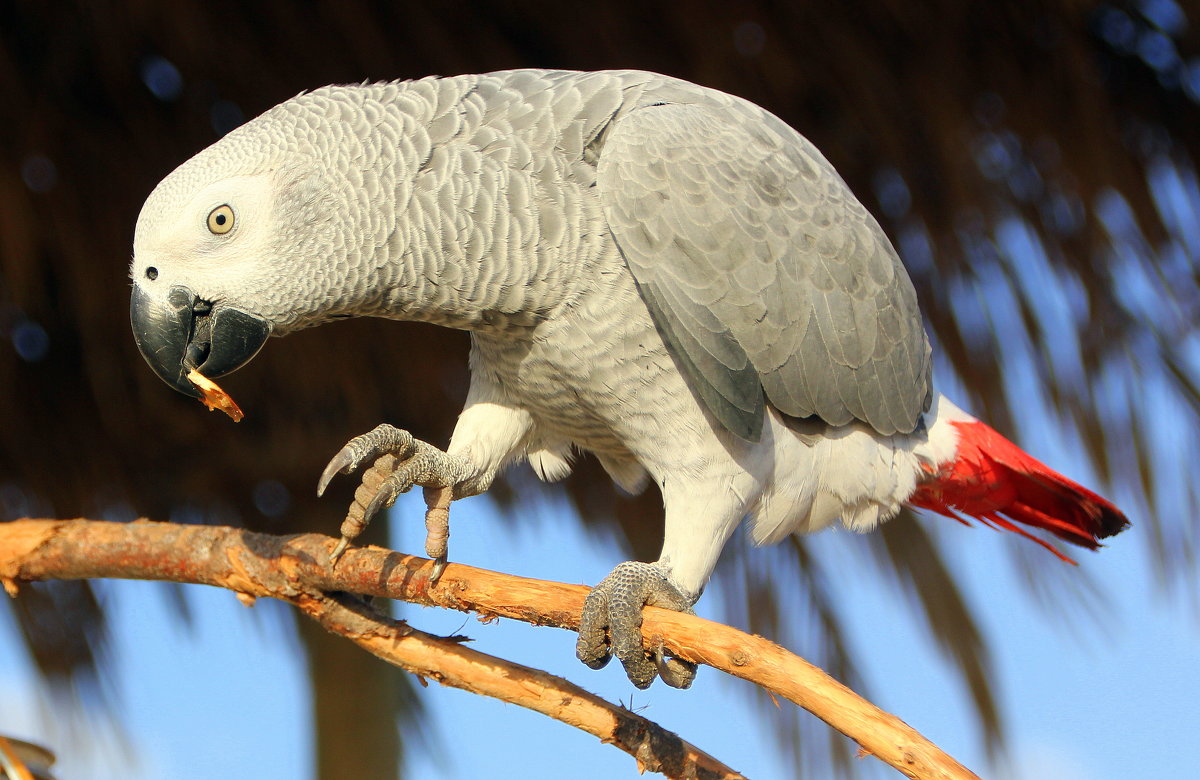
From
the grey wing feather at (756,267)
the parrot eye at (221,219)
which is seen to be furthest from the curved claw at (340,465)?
the grey wing feather at (756,267)

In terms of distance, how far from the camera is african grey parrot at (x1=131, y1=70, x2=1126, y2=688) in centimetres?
113

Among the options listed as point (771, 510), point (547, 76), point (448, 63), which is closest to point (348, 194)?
point (547, 76)

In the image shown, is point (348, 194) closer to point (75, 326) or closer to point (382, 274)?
point (382, 274)

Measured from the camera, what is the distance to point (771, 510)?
140cm

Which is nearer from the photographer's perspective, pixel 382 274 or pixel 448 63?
pixel 382 274

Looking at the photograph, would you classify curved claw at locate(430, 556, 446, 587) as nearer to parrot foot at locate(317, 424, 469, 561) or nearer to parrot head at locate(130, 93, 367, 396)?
parrot foot at locate(317, 424, 469, 561)

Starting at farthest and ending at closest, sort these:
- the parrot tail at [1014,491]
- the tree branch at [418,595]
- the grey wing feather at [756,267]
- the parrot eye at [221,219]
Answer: the parrot tail at [1014,491] → the grey wing feather at [756,267] → the parrot eye at [221,219] → the tree branch at [418,595]

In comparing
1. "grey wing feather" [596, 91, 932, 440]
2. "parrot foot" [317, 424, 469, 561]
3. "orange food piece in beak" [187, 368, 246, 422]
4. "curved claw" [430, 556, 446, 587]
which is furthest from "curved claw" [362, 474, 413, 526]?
"grey wing feather" [596, 91, 932, 440]

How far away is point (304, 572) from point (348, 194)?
1.81 feet

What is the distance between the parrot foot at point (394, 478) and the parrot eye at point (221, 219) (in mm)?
322

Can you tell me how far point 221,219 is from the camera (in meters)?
1.11

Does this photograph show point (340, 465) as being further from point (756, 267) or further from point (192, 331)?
point (756, 267)

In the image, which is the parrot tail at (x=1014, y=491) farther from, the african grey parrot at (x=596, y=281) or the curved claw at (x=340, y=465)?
the curved claw at (x=340, y=465)

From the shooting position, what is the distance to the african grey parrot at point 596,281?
1127 mm
